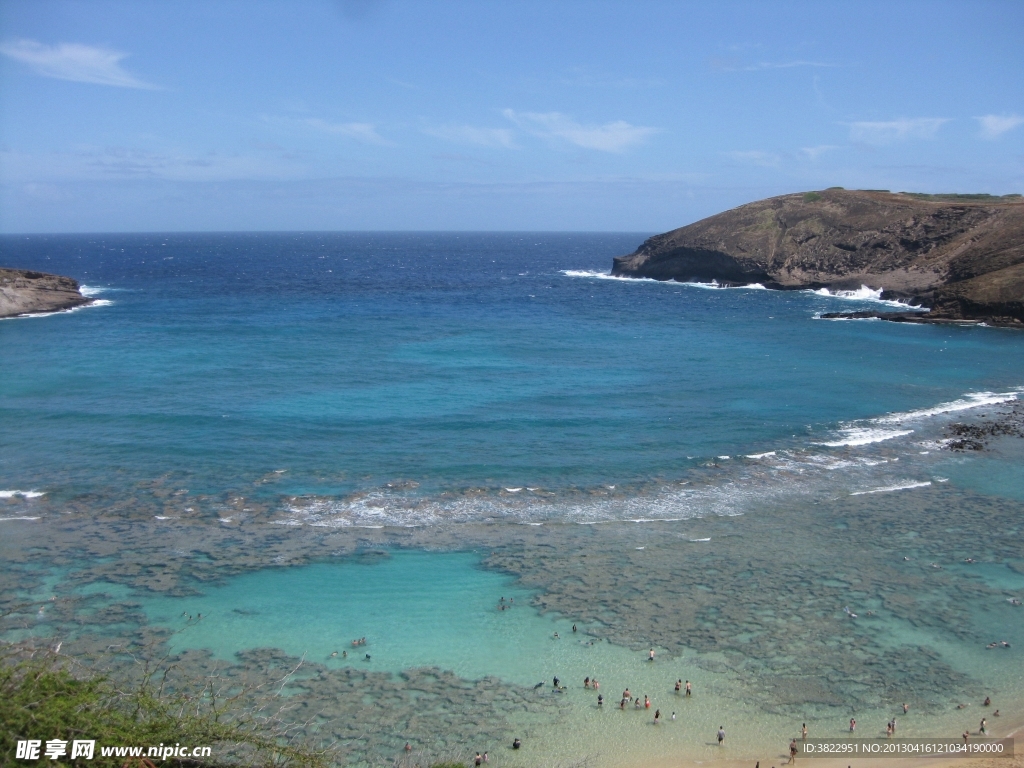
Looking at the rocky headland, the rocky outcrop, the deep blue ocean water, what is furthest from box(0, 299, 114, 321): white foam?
the rocky headland

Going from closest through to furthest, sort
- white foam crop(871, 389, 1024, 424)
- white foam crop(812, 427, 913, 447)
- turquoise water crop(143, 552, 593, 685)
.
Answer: turquoise water crop(143, 552, 593, 685) < white foam crop(812, 427, 913, 447) < white foam crop(871, 389, 1024, 424)

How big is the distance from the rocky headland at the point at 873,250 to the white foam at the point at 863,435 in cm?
4682

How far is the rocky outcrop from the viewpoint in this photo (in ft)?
297

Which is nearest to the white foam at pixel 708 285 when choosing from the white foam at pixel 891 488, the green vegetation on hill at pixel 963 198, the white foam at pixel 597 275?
the white foam at pixel 597 275

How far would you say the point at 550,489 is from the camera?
131 feet

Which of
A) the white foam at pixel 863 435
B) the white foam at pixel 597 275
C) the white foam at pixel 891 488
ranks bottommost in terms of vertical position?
the white foam at pixel 891 488

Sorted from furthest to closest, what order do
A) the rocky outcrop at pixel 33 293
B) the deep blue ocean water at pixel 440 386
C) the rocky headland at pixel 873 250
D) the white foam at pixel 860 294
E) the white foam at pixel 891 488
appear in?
the white foam at pixel 860 294 < the rocky headland at pixel 873 250 < the rocky outcrop at pixel 33 293 < the deep blue ocean water at pixel 440 386 < the white foam at pixel 891 488

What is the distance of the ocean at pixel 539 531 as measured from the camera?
2489cm

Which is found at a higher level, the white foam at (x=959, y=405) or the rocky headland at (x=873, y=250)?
the rocky headland at (x=873, y=250)

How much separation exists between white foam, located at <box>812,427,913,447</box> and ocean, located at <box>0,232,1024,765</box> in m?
0.49

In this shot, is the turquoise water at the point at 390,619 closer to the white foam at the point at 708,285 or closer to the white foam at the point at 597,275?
the white foam at the point at 708,285

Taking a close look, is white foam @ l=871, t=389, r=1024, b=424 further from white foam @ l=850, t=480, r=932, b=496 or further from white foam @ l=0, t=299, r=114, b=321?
white foam @ l=0, t=299, r=114, b=321

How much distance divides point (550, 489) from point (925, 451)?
22225 millimetres

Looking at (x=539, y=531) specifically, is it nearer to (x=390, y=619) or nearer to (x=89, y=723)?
(x=390, y=619)
